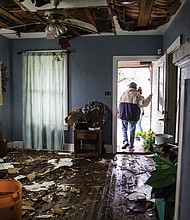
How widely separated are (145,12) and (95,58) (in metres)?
2.03

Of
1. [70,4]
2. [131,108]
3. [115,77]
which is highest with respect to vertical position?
[70,4]

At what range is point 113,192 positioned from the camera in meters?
3.46

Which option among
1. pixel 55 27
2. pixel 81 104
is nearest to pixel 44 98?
pixel 81 104

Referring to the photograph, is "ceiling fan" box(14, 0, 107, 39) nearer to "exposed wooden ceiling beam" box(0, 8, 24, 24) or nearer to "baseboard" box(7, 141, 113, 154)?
"exposed wooden ceiling beam" box(0, 8, 24, 24)

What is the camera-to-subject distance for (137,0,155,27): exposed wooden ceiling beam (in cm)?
322

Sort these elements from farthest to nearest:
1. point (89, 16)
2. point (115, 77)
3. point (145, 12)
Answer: point (115, 77) → point (89, 16) → point (145, 12)

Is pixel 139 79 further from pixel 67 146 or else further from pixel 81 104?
pixel 67 146

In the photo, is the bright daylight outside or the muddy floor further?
the bright daylight outside

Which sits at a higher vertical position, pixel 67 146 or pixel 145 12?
pixel 145 12

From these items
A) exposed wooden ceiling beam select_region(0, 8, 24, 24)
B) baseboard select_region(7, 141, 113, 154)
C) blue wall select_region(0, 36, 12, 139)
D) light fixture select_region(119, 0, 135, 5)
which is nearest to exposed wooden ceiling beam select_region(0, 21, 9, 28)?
exposed wooden ceiling beam select_region(0, 8, 24, 24)

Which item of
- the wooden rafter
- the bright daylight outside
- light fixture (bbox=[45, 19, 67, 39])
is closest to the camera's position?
light fixture (bbox=[45, 19, 67, 39])

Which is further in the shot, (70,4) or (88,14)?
(88,14)

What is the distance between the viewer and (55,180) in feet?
12.7

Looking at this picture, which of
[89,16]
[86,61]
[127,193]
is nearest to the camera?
[127,193]
